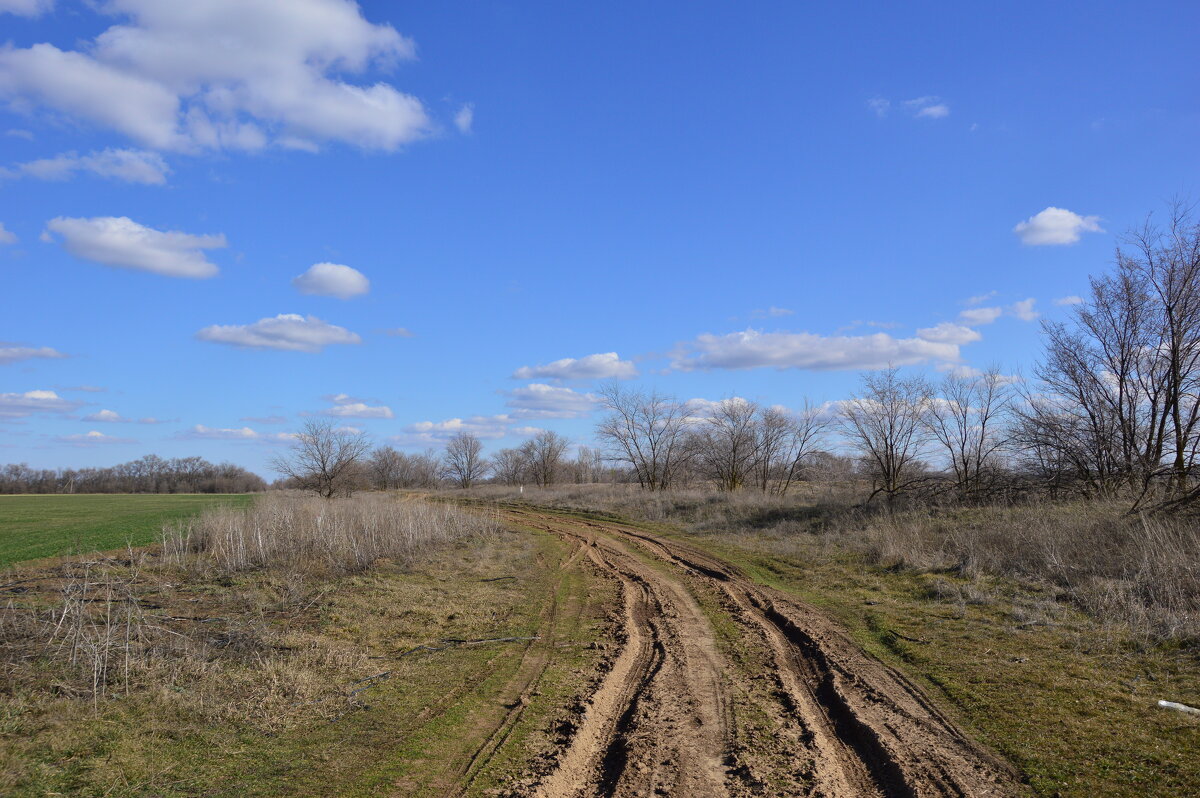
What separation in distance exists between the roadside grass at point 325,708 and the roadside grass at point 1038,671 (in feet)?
10.5

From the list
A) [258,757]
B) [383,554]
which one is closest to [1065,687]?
[258,757]

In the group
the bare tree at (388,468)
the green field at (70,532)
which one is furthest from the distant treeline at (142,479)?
the green field at (70,532)

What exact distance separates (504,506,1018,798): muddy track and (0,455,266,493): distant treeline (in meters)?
114

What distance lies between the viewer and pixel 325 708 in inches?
259

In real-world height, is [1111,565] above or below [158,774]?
above

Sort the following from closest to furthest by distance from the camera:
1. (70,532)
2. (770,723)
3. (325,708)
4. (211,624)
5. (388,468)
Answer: (770,723)
(325,708)
(211,624)
(70,532)
(388,468)

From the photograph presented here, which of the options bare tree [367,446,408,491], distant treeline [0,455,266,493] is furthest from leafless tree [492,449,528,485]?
distant treeline [0,455,266,493]

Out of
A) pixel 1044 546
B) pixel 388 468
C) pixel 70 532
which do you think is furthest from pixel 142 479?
pixel 1044 546

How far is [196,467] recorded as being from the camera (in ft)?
395

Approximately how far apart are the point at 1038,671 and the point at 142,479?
139 meters

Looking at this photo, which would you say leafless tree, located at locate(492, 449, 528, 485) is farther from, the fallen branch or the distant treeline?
the fallen branch

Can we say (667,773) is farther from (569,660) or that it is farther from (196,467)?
(196,467)

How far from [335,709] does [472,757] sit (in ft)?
6.68

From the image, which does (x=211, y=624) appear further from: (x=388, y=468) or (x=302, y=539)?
(x=388, y=468)
